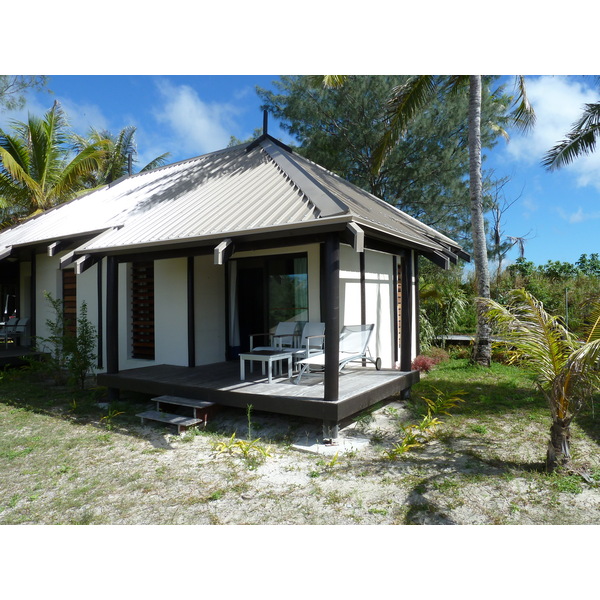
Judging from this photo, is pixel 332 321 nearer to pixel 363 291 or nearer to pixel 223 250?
pixel 223 250

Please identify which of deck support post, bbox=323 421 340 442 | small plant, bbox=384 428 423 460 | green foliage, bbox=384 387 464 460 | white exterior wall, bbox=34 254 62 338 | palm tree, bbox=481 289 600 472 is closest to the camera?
palm tree, bbox=481 289 600 472

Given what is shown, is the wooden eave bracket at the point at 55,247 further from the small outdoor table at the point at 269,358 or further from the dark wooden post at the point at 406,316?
the dark wooden post at the point at 406,316

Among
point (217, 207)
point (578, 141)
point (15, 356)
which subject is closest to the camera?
point (217, 207)

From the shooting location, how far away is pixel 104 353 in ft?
32.8

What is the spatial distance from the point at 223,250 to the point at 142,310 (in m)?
4.73

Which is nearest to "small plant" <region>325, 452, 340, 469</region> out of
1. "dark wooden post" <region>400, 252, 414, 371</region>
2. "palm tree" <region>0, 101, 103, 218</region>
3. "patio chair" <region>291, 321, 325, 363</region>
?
"patio chair" <region>291, 321, 325, 363</region>

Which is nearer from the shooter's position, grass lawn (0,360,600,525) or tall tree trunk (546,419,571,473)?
grass lawn (0,360,600,525)

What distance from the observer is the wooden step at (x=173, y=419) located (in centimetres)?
616

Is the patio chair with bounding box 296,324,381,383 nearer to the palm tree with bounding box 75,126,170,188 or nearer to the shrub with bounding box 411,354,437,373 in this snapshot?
the shrub with bounding box 411,354,437,373

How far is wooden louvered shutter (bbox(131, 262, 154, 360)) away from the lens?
376 inches

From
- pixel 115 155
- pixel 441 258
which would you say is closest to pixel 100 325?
pixel 441 258

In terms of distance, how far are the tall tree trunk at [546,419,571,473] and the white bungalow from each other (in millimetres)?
2292

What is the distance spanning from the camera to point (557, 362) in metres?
4.43
